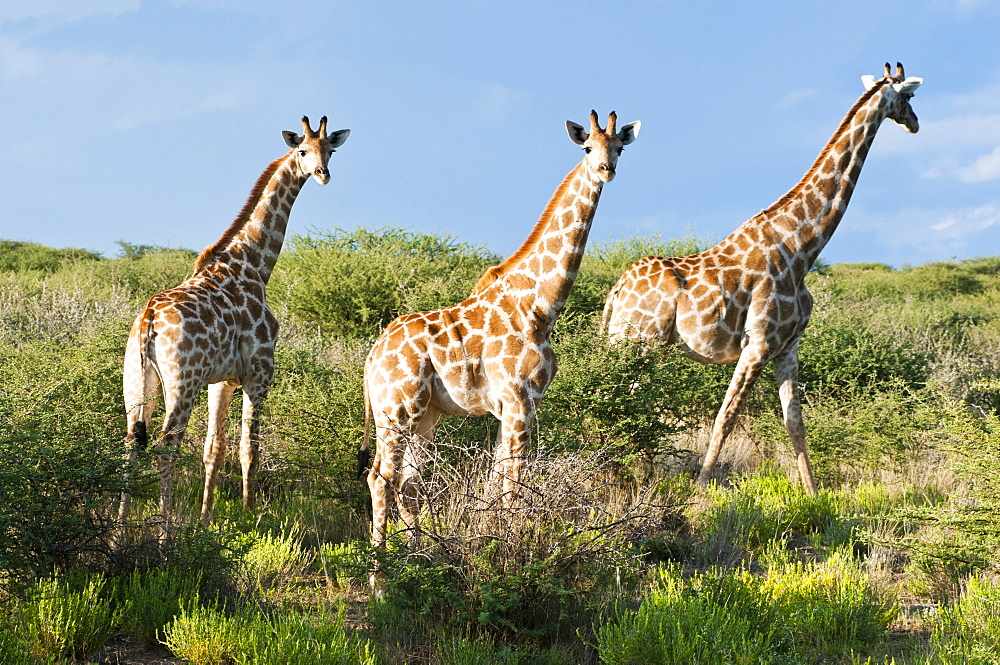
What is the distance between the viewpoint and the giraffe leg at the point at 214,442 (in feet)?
23.5

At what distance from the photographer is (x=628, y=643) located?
4.53 m

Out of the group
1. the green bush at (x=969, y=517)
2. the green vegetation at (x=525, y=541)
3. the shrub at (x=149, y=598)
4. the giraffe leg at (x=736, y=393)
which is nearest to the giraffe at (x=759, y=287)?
the giraffe leg at (x=736, y=393)

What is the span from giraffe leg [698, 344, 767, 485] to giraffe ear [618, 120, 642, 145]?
324 cm

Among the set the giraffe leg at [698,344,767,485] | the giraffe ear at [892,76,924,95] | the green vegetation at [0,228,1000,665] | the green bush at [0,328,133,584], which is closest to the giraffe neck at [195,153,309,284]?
the green vegetation at [0,228,1000,665]

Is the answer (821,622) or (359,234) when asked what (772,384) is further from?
(359,234)

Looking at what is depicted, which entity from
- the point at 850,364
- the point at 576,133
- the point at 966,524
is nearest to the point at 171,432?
the point at 576,133

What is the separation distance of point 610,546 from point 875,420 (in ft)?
19.1

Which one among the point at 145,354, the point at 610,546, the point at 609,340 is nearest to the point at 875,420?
the point at 609,340

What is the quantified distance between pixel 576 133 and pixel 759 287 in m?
3.48

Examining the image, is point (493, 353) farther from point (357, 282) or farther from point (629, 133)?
point (357, 282)

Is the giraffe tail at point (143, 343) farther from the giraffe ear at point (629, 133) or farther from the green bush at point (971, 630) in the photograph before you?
the green bush at point (971, 630)

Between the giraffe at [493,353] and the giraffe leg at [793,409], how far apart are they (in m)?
3.67

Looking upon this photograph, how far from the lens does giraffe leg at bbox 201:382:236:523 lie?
7.16m

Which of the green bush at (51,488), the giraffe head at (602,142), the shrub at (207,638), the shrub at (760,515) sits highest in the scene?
the giraffe head at (602,142)
